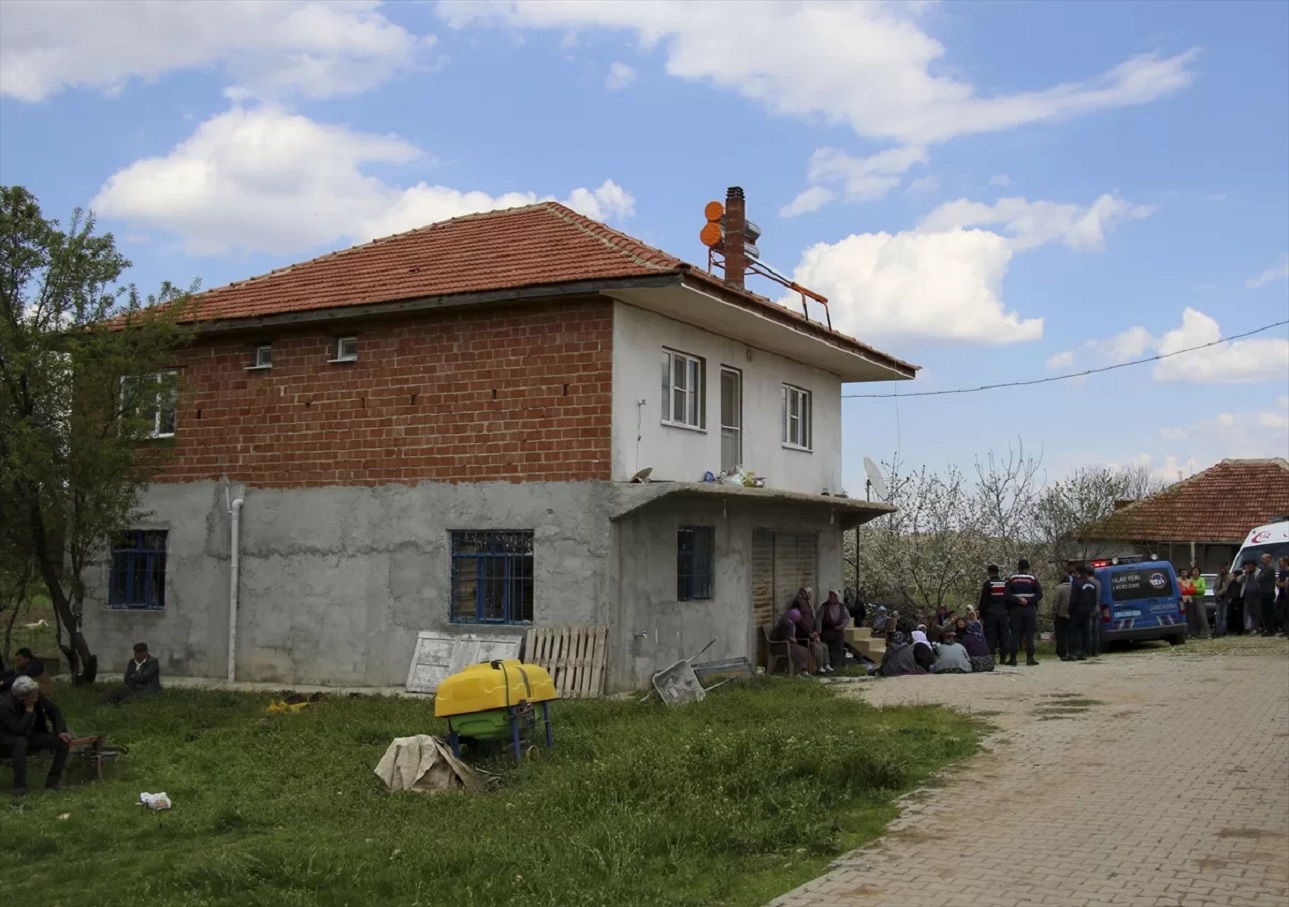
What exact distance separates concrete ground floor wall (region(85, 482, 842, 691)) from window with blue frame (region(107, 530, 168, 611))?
167mm

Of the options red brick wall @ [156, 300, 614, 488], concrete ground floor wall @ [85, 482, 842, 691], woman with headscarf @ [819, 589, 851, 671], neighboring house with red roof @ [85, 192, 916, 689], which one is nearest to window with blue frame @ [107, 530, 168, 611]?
neighboring house with red roof @ [85, 192, 916, 689]

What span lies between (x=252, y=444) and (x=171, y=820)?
395 inches

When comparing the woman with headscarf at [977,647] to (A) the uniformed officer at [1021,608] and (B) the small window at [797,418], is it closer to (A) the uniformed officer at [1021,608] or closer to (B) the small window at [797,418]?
(A) the uniformed officer at [1021,608]

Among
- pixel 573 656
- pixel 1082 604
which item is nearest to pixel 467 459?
pixel 573 656

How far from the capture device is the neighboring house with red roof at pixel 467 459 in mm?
17031

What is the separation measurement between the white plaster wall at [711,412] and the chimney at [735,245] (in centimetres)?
147

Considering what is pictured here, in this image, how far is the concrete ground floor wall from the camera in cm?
1695

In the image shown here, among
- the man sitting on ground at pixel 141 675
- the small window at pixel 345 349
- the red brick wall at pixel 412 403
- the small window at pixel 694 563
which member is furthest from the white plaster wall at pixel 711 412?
the man sitting on ground at pixel 141 675

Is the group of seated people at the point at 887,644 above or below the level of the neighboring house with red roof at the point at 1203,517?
below

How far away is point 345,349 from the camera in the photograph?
Result: 19109 millimetres

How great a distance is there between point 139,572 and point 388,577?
5.02 metres

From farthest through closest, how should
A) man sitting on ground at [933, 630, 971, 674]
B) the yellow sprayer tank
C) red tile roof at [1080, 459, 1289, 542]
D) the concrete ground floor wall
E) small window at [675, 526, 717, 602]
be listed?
1. red tile roof at [1080, 459, 1289, 542]
2. man sitting on ground at [933, 630, 971, 674]
3. small window at [675, 526, 717, 602]
4. the concrete ground floor wall
5. the yellow sprayer tank

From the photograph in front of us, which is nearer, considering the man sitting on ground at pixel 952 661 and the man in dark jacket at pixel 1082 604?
the man sitting on ground at pixel 952 661

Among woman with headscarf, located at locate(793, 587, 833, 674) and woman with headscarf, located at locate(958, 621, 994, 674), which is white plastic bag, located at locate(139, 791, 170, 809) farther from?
woman with headscarf, located at locate(958, 621, 994, 674)
